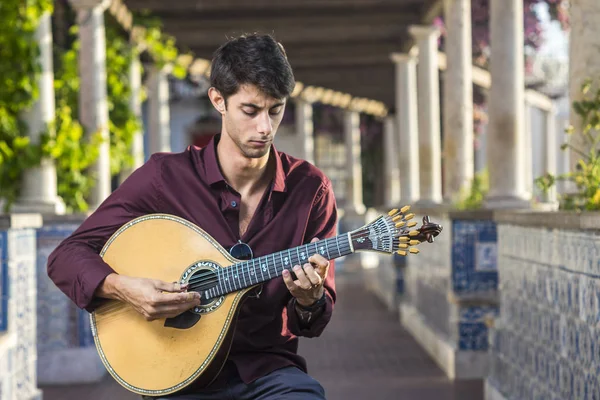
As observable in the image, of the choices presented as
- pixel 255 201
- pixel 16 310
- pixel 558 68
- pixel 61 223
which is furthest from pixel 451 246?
pixel 558 68

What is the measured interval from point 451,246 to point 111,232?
5.42 meters

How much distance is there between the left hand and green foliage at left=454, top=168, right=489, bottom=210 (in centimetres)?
727

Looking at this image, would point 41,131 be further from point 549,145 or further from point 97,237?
point 549,145

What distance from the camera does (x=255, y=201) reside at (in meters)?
3.27

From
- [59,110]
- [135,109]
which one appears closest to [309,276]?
[59,110]

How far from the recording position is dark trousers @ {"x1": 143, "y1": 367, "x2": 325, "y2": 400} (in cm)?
310

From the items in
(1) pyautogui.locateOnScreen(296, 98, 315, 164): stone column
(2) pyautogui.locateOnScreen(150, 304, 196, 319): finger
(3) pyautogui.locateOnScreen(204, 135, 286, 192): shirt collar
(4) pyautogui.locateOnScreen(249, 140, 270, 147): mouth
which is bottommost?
(2) pyautogui.locateOnScreen(150, 304, 196, 319): finger

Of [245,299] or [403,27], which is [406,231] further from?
[403,27]

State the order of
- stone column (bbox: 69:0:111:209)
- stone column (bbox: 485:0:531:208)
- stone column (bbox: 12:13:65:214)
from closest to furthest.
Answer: stone column (bbox: 12:13:65:214) < stone column (bbox: 485:0:531:208) < stone column (bbox: 69:0:111:209)

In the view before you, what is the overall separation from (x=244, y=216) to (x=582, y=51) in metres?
3.34

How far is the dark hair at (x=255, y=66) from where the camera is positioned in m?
3.04

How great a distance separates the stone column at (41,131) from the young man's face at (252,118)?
533 cm

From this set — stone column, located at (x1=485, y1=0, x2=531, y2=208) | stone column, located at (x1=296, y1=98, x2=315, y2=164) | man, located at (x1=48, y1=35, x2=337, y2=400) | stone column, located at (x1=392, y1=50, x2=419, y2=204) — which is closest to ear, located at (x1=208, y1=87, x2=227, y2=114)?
man, located at (x1=48, y1=35, x2=337, y2=400)

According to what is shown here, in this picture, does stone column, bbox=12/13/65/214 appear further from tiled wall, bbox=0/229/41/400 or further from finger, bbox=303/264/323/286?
finger, bbox=303/264/323/286
